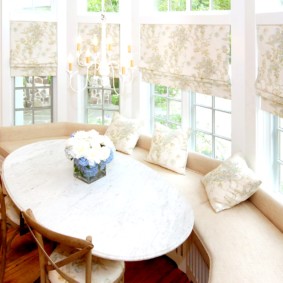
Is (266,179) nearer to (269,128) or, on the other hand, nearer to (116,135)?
(269,128)

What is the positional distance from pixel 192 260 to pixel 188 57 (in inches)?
81.0

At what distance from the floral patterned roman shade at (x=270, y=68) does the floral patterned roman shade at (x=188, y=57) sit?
0.47m

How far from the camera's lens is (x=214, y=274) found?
6.75ft

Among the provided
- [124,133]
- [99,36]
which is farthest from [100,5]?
[124,133]

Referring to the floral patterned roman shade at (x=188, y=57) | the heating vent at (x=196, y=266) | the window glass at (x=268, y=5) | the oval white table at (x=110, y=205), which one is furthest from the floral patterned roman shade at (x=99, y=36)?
the heating vent at (x=196, y=266)

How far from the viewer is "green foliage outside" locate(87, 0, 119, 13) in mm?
4875

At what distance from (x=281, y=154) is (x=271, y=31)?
99cm

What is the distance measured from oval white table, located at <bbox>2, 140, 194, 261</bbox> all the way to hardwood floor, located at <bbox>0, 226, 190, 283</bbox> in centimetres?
76

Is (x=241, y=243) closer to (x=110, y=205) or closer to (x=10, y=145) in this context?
(x=110, y=205)

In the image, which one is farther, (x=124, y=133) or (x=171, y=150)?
(x=124, y=133)

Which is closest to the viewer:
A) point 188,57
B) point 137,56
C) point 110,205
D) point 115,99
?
point 110,205

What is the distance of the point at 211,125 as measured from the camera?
12.5 ft

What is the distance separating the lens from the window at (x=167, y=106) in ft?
14.0

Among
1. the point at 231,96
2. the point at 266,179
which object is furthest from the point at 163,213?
the point at 231,96
